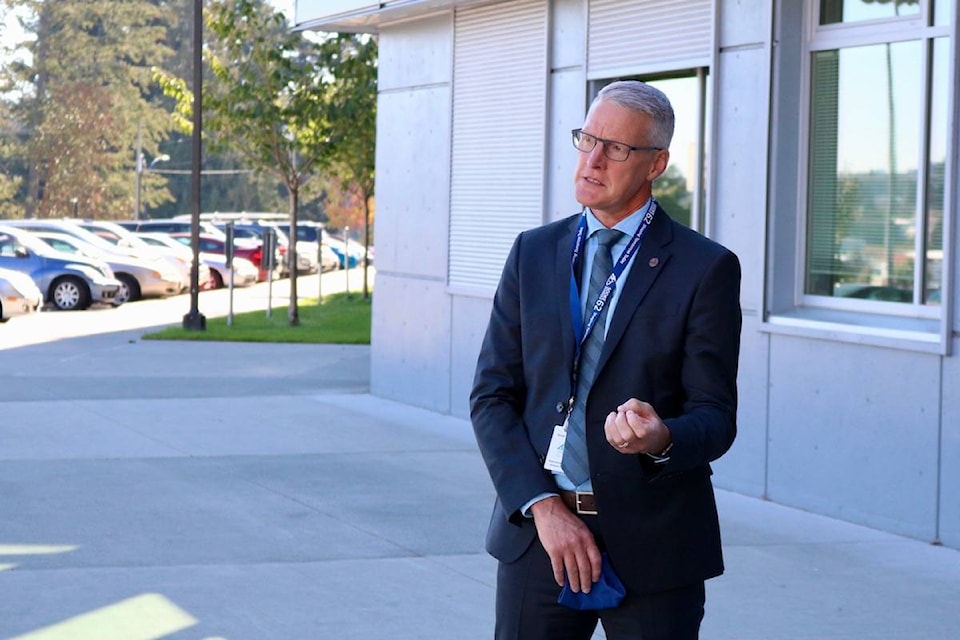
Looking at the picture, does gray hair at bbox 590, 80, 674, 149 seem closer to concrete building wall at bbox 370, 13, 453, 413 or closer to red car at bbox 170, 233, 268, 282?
concrete building wall at bbox 370, 13, 453, 413

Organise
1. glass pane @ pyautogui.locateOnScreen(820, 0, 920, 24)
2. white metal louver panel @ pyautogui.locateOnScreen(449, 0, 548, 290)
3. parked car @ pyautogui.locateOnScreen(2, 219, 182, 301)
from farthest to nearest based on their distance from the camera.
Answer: parked car @ pyautogui.locateOnScreen(2, 219, 182, 301), white metal louver panel @ pyautogui.locateOnScreen(449, 0, 548, 290), glass pane @ pyautogui.locateOnScreen(820, 0, 920, 24)

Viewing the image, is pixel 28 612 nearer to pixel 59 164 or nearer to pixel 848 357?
pixel 848 357

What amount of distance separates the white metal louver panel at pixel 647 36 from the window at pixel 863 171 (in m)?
0.85

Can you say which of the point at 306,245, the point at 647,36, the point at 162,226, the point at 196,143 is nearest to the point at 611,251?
the point at 647,36

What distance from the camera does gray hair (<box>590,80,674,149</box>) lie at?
317 cm

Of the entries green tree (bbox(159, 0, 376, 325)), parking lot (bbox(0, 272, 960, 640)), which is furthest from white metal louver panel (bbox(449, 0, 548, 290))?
green tree (bbox(159, 0, 376, 325))

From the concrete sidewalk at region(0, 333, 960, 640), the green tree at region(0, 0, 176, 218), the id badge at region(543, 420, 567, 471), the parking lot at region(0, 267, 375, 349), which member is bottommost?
the concrete sidewalk at region(0, 333, 960, 640)

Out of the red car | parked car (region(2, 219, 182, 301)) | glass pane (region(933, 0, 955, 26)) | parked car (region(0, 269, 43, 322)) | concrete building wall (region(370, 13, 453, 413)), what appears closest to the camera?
glass pane (region(933, 0, 955, 26))

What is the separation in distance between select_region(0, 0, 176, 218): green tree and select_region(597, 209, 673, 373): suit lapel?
221 ft

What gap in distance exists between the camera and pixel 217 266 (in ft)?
117

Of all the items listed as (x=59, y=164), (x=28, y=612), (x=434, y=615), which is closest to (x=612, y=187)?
(x=434, y=615)

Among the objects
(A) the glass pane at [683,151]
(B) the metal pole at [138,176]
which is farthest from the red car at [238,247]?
(A) the glass pane at [683,151]

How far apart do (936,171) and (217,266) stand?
28.7 m

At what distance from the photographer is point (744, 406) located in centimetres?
935
